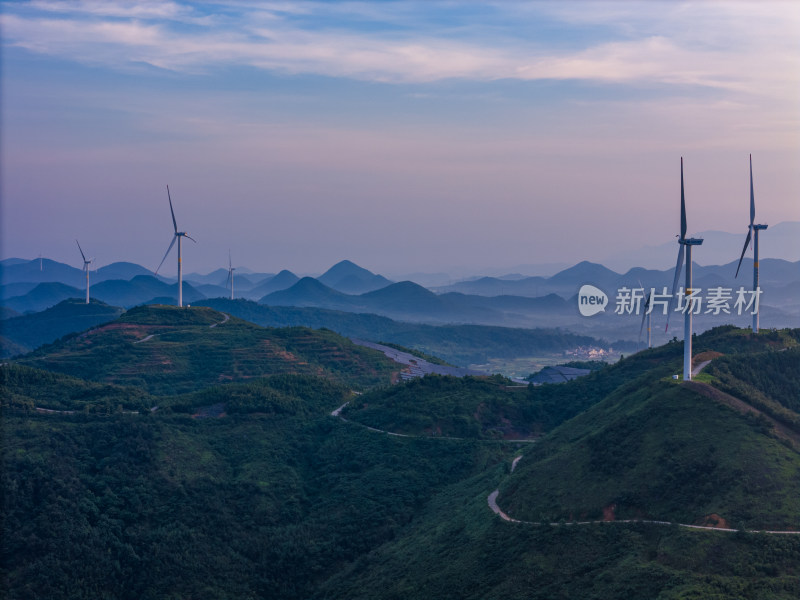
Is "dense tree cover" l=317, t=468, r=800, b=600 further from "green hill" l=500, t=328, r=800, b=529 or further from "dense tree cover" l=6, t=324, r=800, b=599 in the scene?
"green hill" l=500, t=328, r=800, b=529

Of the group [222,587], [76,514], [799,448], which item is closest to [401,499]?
[222,587]

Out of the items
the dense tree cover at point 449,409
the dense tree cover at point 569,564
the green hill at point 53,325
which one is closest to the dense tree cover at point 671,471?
the dense tree cover at point 569,564

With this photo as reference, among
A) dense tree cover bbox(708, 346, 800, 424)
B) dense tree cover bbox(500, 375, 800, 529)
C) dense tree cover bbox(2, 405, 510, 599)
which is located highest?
dense tree cover bbox(708, 346, 800, 424)

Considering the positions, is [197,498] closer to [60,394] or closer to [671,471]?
[60,394]

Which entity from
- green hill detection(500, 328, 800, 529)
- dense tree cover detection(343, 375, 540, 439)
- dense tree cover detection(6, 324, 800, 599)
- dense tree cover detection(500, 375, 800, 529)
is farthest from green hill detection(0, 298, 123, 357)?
dense tree cover detection(500, 375, 800, 529)

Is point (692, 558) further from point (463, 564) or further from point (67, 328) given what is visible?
point (67, 328)

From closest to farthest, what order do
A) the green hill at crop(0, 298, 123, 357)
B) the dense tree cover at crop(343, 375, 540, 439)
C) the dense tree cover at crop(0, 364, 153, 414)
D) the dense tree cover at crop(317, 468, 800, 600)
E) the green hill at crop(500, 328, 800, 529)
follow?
the dense tree cover at crop(317, 468, 800, 600), the green hill at crop(500, 328, 800, 529), the dense tree cover at crop(0, 364, 153, 414), the dense tree cover at crop(343, 375, 540, 439), the green hill at crop(0, 298, 123, 357)

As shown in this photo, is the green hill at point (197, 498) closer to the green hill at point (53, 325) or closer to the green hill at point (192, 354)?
the green hill at point (192, 354)

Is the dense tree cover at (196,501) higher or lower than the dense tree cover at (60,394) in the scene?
lower

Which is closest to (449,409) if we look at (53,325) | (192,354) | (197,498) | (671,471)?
(197,498)
